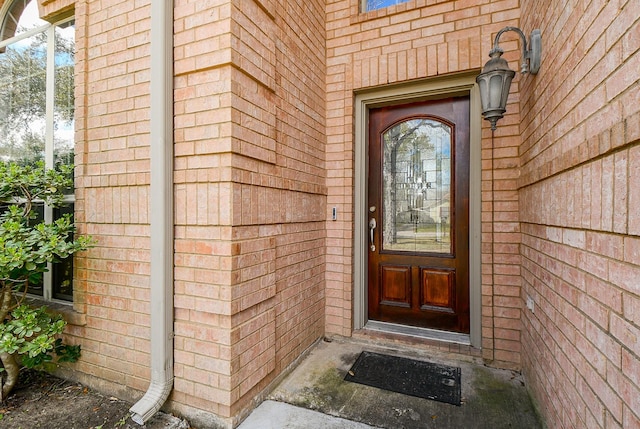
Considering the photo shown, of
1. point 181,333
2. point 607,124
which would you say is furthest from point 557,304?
point 181,333

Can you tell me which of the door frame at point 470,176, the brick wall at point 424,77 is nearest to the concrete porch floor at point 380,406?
the brick wall at point 424,77

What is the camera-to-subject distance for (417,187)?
2857 mm

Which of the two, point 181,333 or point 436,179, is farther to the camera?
point 436,179

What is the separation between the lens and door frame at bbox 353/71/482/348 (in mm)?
2533

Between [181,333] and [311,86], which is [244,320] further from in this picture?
[311,86]

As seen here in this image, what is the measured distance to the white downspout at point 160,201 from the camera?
1728mm

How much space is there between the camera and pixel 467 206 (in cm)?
268

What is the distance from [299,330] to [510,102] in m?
2.41

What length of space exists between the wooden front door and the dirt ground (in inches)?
82.7

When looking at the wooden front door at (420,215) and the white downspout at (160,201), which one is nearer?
the white downspout at (160,201)

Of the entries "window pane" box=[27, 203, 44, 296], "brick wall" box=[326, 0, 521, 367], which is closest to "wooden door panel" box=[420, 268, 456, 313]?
"brick wall" box=[326, 0, 521, 367]

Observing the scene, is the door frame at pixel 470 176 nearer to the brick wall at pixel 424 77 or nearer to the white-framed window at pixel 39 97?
the brick wall at pixel 424 77

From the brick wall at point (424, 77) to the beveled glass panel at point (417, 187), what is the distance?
0.35m

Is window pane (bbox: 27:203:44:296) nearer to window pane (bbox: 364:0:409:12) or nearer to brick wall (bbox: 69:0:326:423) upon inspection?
brick wall (bbox: 69:0:326:423)
